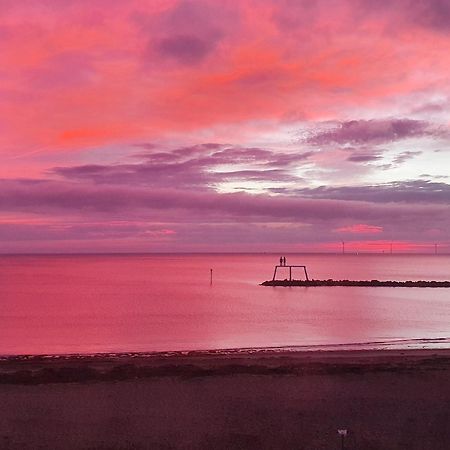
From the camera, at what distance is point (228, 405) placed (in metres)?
17.8

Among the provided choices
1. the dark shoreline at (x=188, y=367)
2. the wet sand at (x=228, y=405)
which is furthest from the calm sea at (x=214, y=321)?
the wet sand at (x=228, y=405)

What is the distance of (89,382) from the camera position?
67.5 ft

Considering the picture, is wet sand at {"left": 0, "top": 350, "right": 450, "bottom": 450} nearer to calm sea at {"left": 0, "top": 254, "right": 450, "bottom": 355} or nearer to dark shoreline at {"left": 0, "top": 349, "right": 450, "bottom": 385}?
dark shoreline at {"left": 0, "top": 349, "right": 450, "bottom": 385}

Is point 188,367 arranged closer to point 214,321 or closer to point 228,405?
point 228,405

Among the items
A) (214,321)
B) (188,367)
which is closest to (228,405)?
(188,367)

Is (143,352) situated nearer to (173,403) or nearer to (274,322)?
(173,403)


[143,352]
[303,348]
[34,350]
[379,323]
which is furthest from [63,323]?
[379,323]

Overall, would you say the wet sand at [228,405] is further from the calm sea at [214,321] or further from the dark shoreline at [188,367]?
the calm sea at [214,321]

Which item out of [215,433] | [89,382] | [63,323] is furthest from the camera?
[63,323]

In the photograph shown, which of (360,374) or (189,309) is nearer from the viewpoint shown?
(360,374)

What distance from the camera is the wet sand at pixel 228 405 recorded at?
14703 millimetres

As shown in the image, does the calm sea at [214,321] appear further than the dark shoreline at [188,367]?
Yes

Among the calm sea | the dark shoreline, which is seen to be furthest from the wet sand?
the calm sea

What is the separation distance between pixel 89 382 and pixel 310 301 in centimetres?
5465
